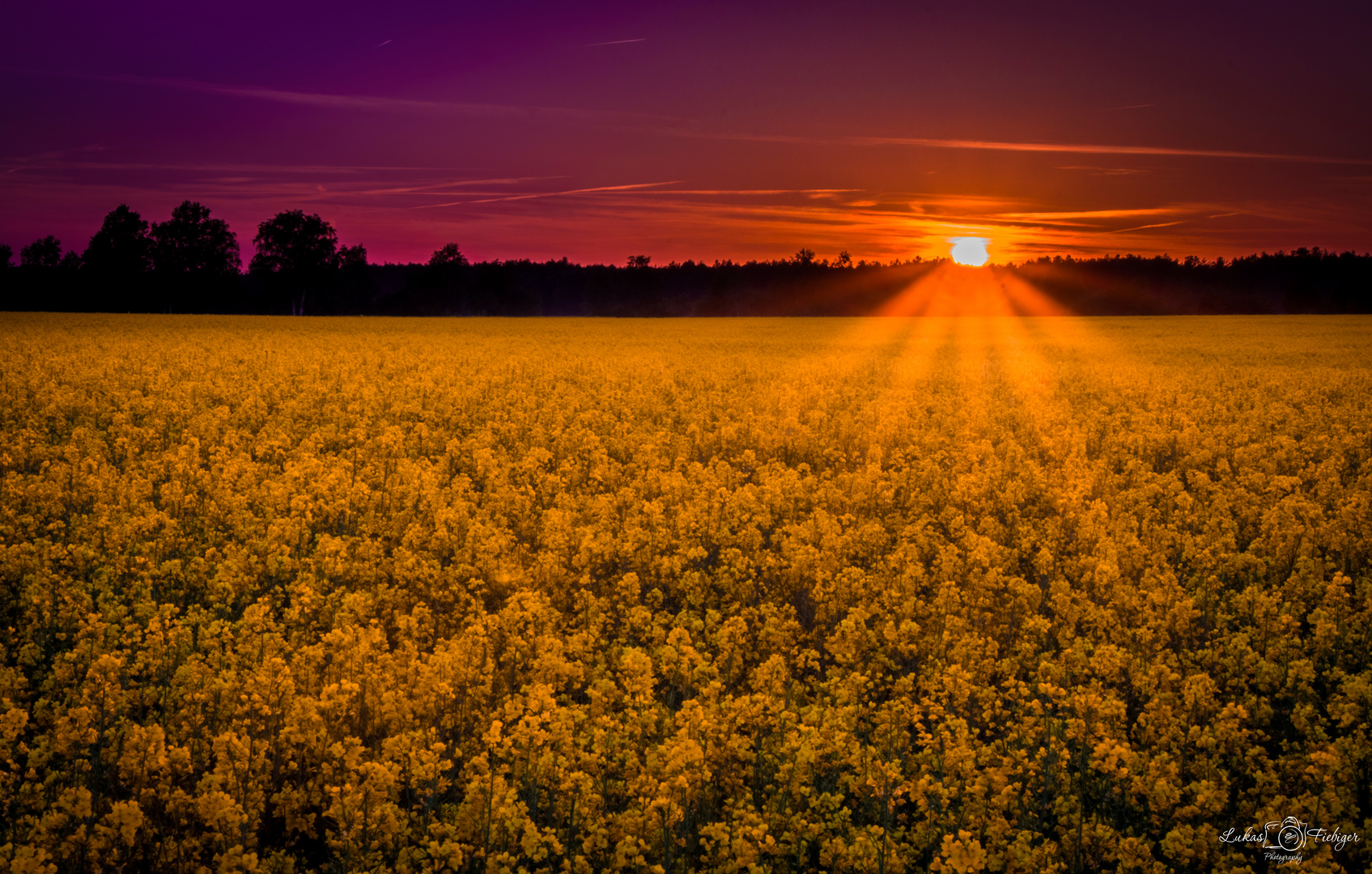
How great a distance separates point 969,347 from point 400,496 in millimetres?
35373

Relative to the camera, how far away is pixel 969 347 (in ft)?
133

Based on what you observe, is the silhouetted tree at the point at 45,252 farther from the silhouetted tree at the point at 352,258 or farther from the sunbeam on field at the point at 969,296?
the sunbeam on field at the point at 969,296

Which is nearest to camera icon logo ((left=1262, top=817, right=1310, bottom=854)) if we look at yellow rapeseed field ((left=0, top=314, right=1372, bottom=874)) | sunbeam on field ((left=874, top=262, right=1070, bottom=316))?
yellow rapeseed field ((left=0, top=314, right=1372, bottom=874))

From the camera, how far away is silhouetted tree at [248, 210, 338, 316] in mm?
90375

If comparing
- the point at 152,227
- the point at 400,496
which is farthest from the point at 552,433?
the point at 152,227

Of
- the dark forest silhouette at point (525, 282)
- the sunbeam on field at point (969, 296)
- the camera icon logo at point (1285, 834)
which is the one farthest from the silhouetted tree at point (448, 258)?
the camera icon logo at point (1285, 834)

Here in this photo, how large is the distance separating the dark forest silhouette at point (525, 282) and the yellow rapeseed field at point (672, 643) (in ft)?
274

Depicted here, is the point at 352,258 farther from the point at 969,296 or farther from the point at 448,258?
the point at 969,296

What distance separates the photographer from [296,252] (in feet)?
300

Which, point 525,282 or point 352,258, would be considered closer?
point 352,258

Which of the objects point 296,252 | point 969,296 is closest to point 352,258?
point 296,252

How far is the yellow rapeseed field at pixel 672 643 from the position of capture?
523 centimetres

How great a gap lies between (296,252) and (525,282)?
47.9m

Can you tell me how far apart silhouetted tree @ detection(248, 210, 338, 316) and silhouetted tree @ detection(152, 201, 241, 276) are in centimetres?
306
